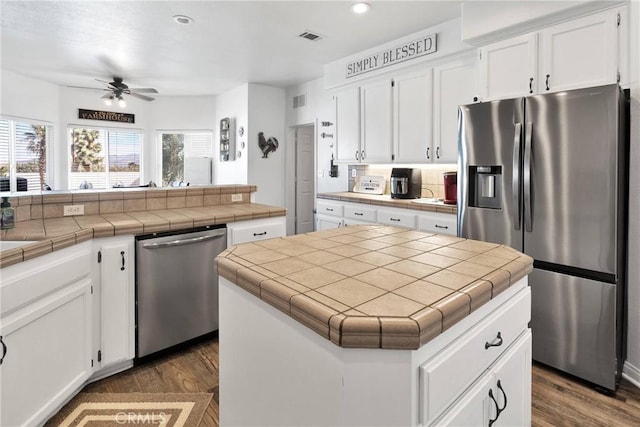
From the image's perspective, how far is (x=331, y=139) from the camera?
17.5 ft

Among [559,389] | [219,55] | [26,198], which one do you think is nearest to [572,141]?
[559,389]

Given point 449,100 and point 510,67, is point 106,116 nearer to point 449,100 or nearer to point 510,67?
point 449,100

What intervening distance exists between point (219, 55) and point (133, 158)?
390 cm

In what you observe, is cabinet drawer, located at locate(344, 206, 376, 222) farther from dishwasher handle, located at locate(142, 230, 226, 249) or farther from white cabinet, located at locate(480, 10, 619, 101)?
dishwasher handle, located at locate(142, 230, 226, 249)

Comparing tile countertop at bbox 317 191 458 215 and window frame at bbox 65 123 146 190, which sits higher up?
window frame at bbox 65 123 146 190

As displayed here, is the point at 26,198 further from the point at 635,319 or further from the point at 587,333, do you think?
the point at 635,319

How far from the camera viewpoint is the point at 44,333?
66.7 inches

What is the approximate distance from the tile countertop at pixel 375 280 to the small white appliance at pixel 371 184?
2.88 meters

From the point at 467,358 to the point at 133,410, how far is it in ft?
5.88

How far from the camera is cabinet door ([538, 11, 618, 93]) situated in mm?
2223

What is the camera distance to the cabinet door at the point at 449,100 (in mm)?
3340

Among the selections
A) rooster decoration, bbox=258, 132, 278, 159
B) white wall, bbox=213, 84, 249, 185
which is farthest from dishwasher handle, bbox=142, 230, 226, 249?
rooster decoration, bbox=258, 132, 278, 159

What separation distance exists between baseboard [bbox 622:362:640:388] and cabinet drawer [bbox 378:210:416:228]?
5.85 feet

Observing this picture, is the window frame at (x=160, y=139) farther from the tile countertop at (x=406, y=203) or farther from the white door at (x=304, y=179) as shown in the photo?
the tile countertop at (x=406, y=203)
